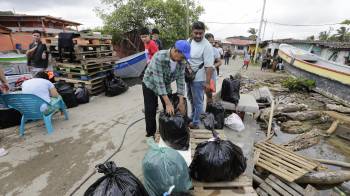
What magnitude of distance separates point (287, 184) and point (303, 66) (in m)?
10.2

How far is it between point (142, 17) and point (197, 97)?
1094cm

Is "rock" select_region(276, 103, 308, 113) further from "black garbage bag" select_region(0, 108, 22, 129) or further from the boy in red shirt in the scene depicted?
"black garbage bag" select_region(0, 108, 22, 129)

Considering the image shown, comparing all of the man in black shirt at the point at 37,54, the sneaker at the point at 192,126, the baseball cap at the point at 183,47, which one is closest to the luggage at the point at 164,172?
the baseball cap at the point at 183,47

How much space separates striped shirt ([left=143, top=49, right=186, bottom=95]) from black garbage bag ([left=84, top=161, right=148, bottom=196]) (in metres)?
1.20

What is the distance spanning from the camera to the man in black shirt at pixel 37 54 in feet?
16.1

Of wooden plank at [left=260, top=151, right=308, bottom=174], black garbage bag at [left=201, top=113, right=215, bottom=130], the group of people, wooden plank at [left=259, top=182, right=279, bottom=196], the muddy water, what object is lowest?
the muddy water

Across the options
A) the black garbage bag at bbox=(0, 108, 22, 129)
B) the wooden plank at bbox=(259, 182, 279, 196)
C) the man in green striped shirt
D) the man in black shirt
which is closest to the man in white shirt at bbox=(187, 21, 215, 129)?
the man in green striped shirt

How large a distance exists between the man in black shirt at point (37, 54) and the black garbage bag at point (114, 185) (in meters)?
4.92

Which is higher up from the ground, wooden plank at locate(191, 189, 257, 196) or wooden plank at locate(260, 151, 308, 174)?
wooden plank at locate(191, 189, 257, 196)

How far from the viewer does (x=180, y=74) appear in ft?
8.68

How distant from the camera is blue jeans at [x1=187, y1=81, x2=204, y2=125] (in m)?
3.21

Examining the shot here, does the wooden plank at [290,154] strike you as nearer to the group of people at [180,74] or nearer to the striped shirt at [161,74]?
the group of people at [180,74]

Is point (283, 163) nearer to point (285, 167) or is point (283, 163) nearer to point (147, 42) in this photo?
point (285, 167)

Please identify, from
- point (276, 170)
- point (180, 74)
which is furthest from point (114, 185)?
point (276, 170)
